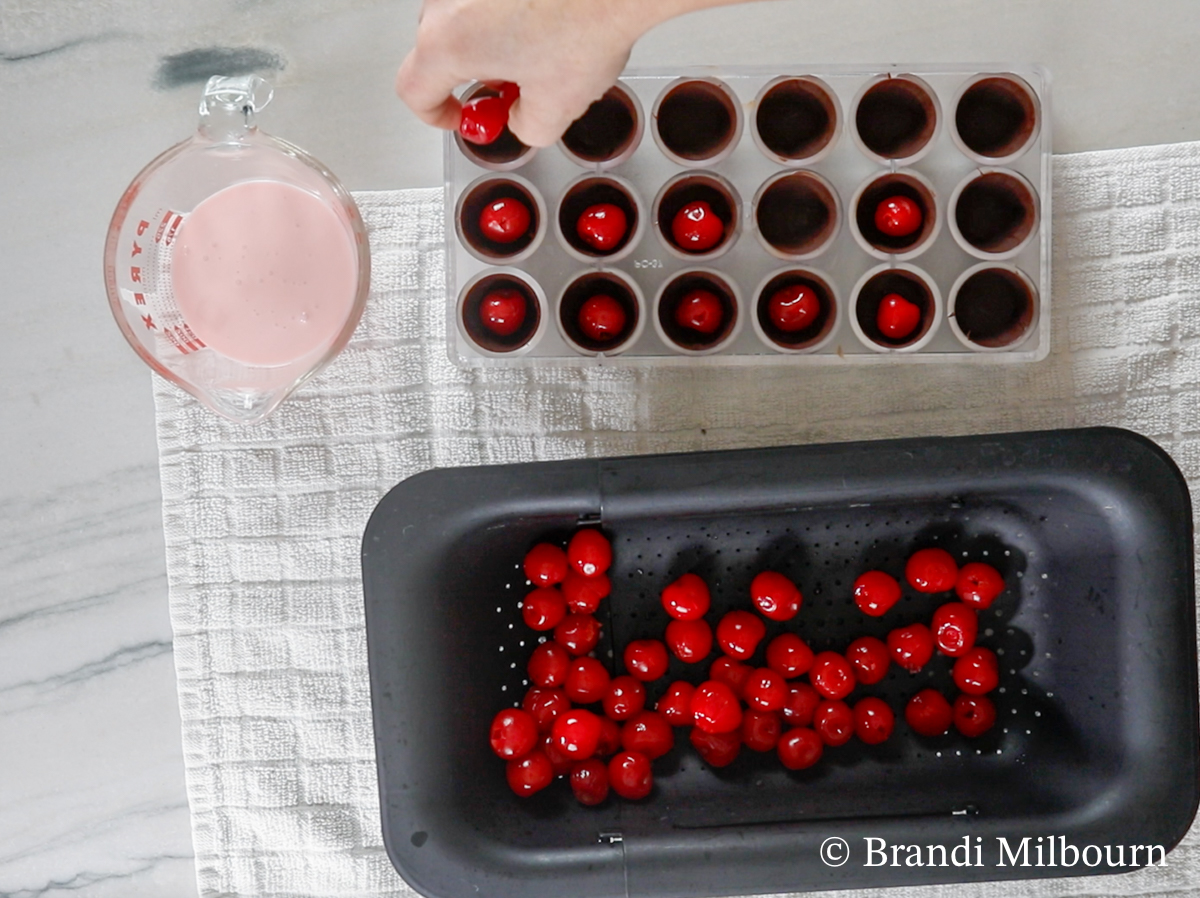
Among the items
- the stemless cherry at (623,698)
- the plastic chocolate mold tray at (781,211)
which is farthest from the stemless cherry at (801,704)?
the plastic chocolate mold tray at (781,211)

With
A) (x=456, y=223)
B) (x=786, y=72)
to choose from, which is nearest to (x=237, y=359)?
(x=456, y=223)

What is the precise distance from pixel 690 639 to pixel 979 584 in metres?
0.21

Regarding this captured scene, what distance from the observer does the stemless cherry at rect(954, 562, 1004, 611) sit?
0.64 metres

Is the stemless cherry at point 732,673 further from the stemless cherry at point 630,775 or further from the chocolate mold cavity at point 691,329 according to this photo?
the chocolate mold cavity at point 691,329

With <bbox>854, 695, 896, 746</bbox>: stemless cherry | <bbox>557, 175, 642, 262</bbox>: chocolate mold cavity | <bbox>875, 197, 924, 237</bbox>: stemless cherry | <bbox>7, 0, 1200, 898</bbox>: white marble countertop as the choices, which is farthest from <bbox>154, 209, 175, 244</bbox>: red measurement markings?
<bbox>854, 695, 896, 746</bbox>: stemless cherry

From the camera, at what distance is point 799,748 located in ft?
2.14

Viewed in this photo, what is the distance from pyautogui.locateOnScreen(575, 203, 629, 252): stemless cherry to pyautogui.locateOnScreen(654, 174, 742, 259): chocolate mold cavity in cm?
3

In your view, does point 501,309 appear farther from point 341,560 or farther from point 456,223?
point 341,560

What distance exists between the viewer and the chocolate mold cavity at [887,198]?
64cm

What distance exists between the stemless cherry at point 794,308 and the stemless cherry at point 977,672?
270 millimetres

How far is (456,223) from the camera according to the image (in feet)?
2.09

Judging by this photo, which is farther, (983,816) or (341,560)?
(341,560)

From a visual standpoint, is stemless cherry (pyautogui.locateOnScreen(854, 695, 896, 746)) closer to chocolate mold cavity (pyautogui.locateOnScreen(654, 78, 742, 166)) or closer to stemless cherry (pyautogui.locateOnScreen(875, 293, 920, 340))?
stemless cherry (pyautogui.locateOnScreen(875, 293, 920, 340))

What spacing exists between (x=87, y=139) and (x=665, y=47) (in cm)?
46
